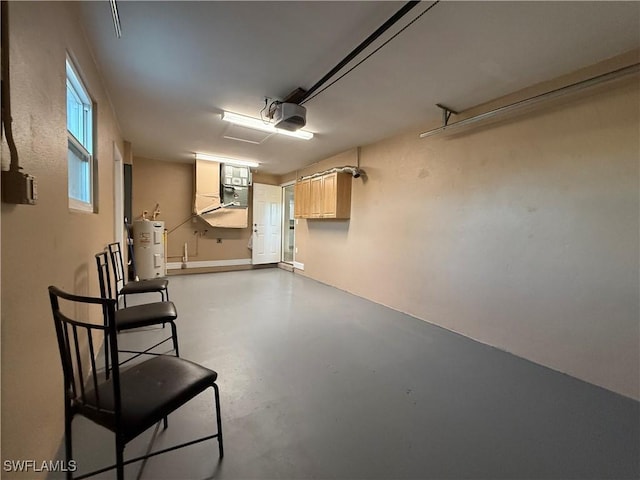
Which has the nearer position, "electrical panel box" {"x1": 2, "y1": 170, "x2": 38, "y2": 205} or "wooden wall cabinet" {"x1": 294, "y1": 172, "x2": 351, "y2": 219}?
"electrical panel box" {"x1": 2, "y1": 170, "x2": 38, "y2": 205}

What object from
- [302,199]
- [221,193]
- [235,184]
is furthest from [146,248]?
[302,199]

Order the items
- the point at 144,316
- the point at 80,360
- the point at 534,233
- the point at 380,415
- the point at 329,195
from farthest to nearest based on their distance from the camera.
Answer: the point at 329,195, the point at 534,233, the point at 144,316, the point at 380,415, the point at 80,360

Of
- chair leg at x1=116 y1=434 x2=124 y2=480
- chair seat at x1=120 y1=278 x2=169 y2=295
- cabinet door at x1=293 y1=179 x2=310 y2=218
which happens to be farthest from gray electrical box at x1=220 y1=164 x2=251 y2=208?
chair leg at x1=116 y1=434 x2=124 y2=480

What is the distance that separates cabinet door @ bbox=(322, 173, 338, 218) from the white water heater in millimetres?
3104

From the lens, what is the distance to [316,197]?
5.14 metres

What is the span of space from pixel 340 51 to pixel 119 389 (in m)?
2.35

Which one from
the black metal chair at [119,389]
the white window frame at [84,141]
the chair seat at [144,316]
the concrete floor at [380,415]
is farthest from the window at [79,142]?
the concrete floor at [380,415]

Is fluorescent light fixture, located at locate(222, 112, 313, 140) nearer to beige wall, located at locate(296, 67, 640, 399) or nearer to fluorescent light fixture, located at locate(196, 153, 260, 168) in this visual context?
beige wall, located at locate(296, 67, 640, 399)

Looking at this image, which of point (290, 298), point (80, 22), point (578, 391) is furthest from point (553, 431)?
point (80, 22)

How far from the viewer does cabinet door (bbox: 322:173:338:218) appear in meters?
4.62

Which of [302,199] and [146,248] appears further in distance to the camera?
[302,199]

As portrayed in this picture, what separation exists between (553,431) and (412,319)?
1.88 meters

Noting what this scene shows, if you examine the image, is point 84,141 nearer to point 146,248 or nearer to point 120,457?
point 120,457

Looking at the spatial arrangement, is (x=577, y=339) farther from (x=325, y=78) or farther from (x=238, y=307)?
(x=238, y=307)
